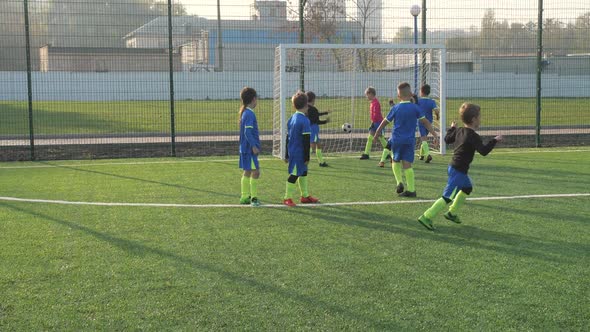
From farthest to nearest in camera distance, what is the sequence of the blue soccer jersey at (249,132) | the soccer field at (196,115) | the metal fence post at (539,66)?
the soccer field at (196,115) < the metal fence post at (539,66) < the blue soccer jersey at (249,132)

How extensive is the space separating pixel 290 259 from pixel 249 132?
3.08 metres

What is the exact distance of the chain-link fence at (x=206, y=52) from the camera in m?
15.1

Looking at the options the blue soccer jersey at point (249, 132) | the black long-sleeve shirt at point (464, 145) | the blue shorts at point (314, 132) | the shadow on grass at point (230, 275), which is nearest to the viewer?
the shadow on grass at point (230, 275)

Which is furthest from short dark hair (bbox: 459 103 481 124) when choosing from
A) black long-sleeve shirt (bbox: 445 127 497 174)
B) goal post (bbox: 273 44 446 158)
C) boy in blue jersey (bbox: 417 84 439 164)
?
goal post (bbox: 273 44 446 158)

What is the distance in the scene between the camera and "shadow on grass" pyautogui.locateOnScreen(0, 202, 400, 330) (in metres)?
4.58

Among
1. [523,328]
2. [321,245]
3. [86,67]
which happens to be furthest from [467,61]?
[523,328]

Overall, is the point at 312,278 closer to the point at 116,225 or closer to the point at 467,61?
the point at 116,225

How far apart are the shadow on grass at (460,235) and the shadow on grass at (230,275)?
232 cm

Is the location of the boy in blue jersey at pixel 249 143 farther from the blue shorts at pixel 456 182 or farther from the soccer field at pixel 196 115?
the soccer field at pixel 196 115

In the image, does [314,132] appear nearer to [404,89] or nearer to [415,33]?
[404,89]

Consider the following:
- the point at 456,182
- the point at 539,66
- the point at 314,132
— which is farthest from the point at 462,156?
the point at 539,66

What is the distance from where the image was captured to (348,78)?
58.8 feet

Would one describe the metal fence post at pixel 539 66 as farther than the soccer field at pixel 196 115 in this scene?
No

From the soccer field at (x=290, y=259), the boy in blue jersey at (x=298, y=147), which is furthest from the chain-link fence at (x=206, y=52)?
Result: the boy in blue jersey at (x=298, y=147)
